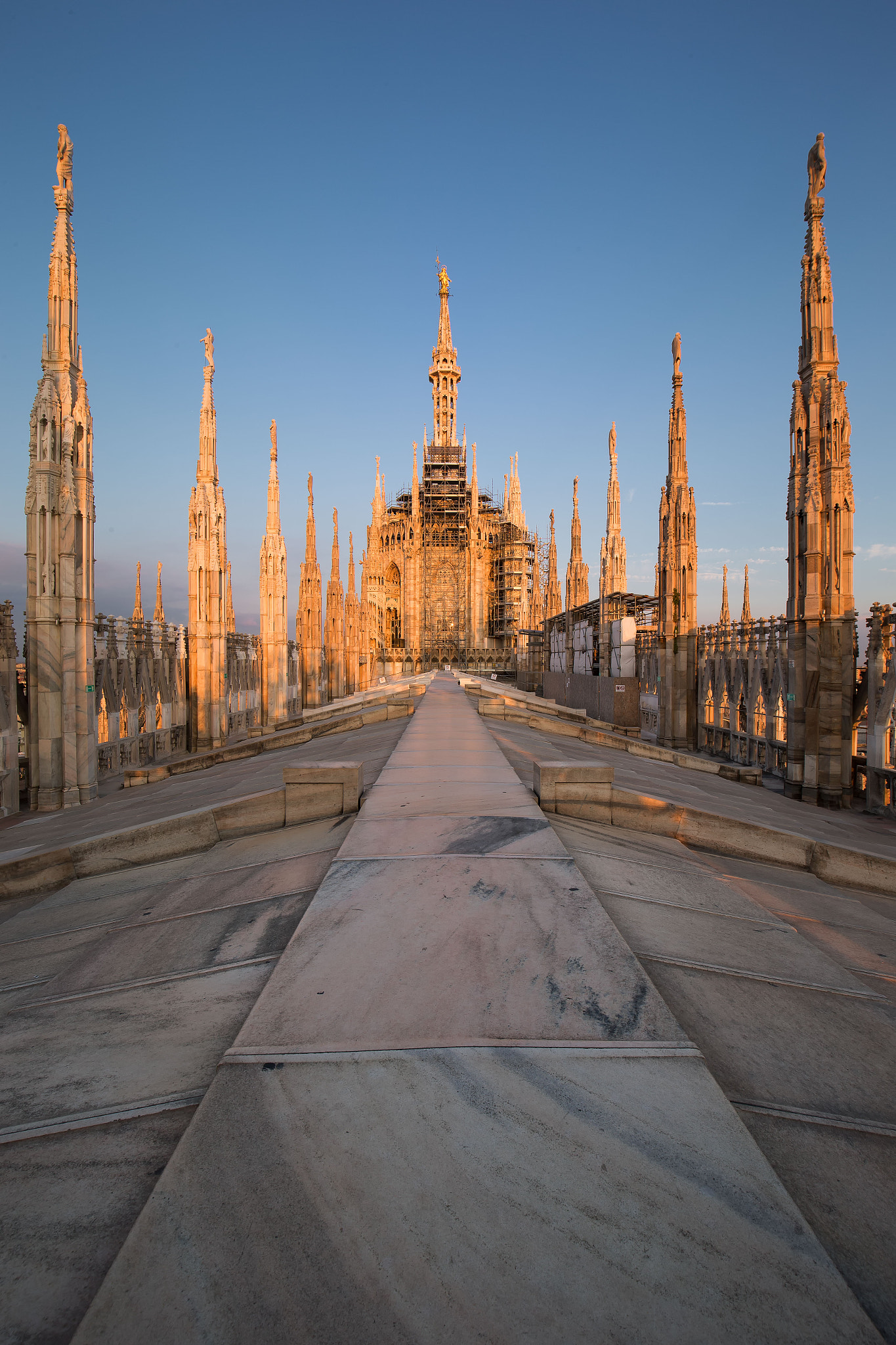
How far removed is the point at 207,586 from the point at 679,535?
1547 cm

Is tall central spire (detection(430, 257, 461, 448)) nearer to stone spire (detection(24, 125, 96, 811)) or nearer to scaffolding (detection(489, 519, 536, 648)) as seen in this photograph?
scaffolding (detection(489, 519, 536, 648))

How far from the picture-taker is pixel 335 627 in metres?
37.5

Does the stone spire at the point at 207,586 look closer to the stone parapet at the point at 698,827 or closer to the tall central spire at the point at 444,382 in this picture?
the stone parapet at the point at 698,827

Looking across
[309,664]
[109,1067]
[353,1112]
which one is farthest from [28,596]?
[309,664]

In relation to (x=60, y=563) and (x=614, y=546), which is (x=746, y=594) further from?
(x=60, y=563)

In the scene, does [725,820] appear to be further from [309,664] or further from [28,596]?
[309,664]

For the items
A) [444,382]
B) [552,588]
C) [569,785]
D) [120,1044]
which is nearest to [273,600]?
[552,588]

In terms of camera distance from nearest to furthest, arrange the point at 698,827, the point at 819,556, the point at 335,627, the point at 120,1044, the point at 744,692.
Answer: the point at 120,1044 → the point at 698,827 → the point at 819,556 → the point at 744,692 → the point at 335,627

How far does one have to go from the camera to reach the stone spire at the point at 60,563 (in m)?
12.0

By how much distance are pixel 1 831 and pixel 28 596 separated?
456 cm

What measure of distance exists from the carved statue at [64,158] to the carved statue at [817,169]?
1571 centimetres

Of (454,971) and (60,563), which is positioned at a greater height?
(60,563)

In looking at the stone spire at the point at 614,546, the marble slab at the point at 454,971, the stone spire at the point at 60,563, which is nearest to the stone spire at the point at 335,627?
the stone spire at the point at 614,546

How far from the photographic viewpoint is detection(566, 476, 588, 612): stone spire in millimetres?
31062
